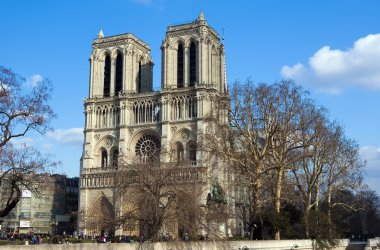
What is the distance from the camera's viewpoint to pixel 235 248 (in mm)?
30328

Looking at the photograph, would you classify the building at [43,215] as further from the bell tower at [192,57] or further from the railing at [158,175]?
the railing at [158,175]

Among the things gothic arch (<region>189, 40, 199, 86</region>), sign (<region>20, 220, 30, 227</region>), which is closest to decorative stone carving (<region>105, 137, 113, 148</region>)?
gothic arch (<region>189, 40, 199, 86</region>)

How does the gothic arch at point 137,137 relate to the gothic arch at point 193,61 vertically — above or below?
below

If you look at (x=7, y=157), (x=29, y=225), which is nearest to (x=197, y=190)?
(x=7, y=157)

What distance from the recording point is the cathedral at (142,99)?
64.5 metres

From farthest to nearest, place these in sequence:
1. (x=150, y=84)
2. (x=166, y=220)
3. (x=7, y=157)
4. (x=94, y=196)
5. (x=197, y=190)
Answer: (x=150, y=84) < (x=94, y=196) < (x=197, y=190) < (x=166, y=220) < (x=7, y=157)

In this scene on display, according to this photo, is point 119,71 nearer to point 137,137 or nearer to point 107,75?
point 107,75

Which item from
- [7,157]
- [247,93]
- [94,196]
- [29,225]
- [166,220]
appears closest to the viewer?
[7,157]

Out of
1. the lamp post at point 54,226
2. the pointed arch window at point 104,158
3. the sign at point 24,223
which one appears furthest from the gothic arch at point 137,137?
the sign at point 24,223

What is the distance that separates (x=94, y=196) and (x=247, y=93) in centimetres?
3322

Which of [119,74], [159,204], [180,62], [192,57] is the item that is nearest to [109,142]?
[119,74]

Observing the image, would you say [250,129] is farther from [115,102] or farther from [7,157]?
[115,102]

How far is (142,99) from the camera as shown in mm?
67688

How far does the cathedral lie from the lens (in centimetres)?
6450
